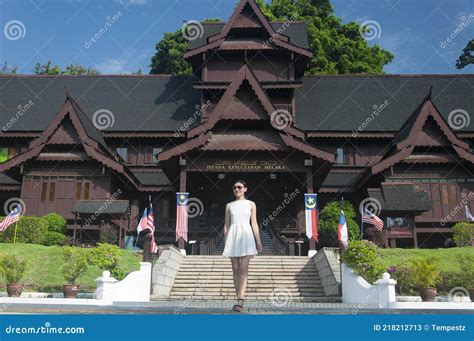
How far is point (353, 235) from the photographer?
22.0 metres

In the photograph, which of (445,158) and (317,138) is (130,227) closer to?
(317,138)

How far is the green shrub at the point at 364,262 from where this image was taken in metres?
13.5

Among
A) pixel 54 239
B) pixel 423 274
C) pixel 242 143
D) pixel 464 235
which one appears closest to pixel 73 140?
pixel 54 239

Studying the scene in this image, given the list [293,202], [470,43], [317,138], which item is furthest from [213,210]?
[470,43]

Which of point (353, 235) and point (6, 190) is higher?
point (6, 190)

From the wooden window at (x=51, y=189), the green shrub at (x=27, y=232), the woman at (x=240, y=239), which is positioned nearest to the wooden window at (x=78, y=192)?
the wooden window at (x=51, y=189)

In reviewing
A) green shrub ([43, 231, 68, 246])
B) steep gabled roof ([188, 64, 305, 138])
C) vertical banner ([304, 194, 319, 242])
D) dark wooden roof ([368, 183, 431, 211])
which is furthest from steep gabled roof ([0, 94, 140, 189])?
dark wooden roof ([368, 183, 431, 211])

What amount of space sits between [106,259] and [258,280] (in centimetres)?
481

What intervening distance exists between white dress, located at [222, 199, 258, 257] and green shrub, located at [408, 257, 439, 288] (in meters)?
7.02

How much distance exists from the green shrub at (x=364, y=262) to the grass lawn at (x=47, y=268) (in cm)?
725

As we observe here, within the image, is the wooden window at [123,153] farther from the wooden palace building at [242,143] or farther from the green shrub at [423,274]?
the green shrub at [423,274]

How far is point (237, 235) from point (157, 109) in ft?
77.7

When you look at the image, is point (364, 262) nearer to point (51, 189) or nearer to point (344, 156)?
point (344, 156)

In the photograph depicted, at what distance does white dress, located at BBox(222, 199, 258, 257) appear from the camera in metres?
8.13
